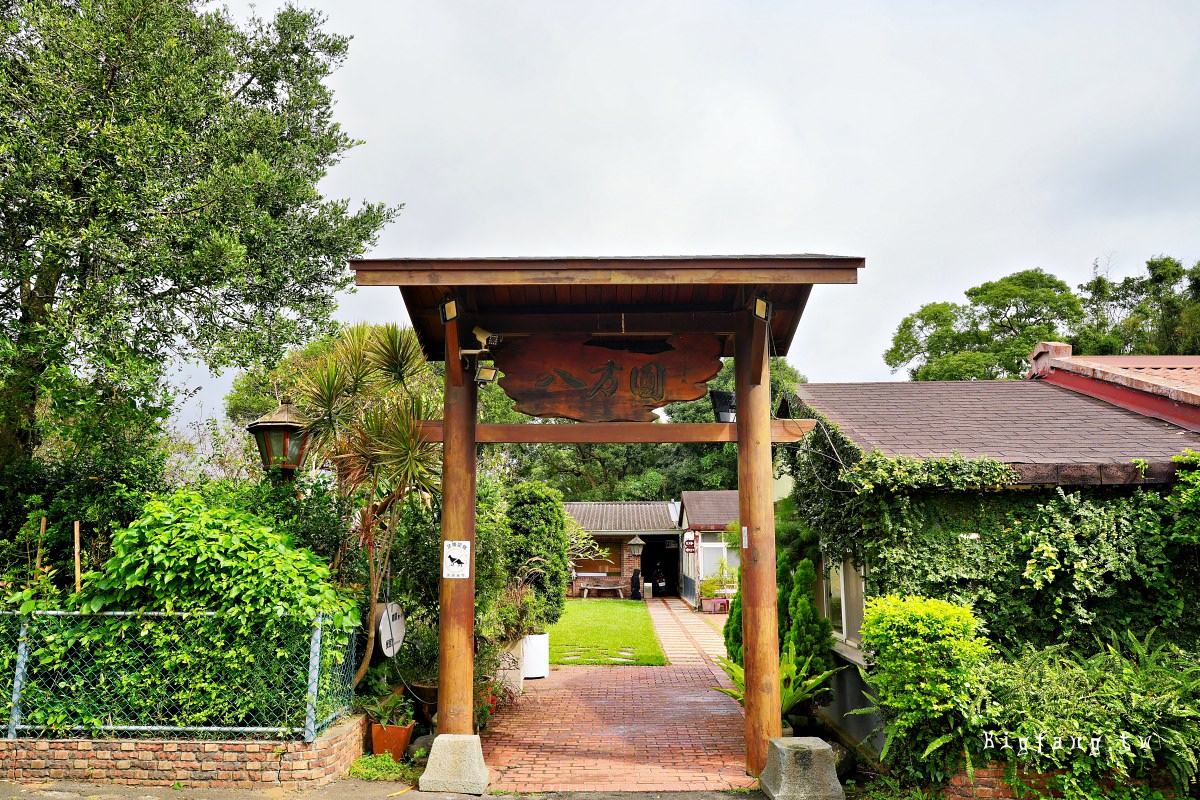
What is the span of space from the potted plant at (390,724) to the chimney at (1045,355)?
976 centimetres

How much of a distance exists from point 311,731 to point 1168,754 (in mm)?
6283

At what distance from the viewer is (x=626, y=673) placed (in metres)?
12.8

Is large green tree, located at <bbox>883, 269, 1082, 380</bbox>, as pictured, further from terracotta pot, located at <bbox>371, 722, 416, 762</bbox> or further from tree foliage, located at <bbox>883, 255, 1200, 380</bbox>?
terracotta pot, located at <bbox>371, 722, 416, 762</bbox>

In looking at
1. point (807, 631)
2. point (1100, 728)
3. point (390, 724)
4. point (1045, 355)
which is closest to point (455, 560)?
point (390, 724)

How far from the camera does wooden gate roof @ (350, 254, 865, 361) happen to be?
19.8 ft

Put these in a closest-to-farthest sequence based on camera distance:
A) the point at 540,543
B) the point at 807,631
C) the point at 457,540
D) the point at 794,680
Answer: the point at 457,540 < the point at 794,680 < the point at 807,631 < the point at 540,543

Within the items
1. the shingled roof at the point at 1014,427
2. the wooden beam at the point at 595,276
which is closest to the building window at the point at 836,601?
the shingled roof at the point at 1014,427

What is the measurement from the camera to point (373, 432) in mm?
7328

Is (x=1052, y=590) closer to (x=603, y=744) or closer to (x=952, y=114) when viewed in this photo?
(x=603, y=744)

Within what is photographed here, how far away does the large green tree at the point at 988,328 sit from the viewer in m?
31.2

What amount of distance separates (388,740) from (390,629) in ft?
3.48

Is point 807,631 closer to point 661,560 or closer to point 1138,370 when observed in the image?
point 1138,370

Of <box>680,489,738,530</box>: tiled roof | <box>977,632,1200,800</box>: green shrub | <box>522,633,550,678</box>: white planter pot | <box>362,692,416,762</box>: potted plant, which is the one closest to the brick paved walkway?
<box>522,633,550,678</box>: white planter pot

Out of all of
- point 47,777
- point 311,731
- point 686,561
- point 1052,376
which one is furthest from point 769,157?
point 686,561
